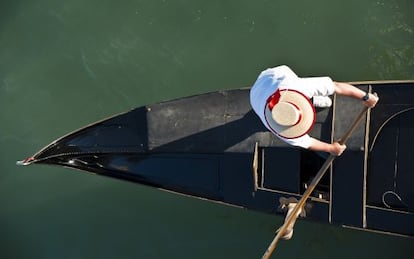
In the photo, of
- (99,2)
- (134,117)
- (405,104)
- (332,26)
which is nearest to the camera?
(405,104)

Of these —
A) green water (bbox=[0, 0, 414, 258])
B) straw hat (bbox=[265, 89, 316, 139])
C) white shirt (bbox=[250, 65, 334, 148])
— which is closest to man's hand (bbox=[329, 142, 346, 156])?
white shirt (bbox=[250, 65, 334, 148])

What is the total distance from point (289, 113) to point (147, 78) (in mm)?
3882

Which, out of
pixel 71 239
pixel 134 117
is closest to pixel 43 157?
pixel 134 117

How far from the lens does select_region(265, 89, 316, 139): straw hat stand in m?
4.24

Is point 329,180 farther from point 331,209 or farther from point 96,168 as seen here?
point 96,168

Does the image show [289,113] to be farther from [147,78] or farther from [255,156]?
[147,78]

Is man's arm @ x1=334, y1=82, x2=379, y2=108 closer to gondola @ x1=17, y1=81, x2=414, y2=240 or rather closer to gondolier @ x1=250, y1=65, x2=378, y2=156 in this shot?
gondolier @ x1=250, y1=65, x2=378, y2=156

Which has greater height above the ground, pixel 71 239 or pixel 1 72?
pixel 1 72

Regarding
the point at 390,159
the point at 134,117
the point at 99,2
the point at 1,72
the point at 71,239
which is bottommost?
the point at 71,239

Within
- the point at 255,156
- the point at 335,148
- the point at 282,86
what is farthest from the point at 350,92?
the point at 255,156

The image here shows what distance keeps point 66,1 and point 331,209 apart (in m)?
4.82

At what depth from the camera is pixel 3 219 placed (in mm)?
7984

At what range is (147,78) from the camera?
7.78 meters

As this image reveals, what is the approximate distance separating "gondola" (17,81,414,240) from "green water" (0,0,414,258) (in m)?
1.25
